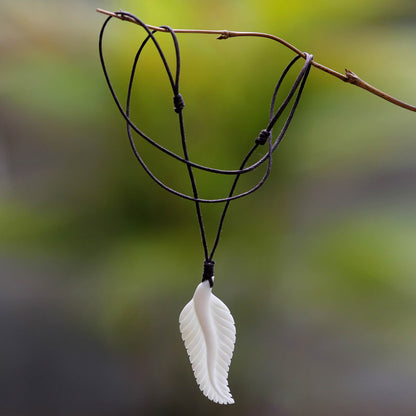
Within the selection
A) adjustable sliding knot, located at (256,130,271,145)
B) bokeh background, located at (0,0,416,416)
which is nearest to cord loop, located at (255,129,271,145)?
adjustable sliding knot, located at (256,130,271,145)

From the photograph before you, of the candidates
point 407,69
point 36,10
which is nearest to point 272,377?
point 407,69

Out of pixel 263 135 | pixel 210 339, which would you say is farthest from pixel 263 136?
pixel 210 339

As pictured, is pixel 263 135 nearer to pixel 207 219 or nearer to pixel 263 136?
pixel 263 136

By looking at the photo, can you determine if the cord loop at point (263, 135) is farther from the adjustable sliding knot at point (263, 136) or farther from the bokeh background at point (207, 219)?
the bokeh background at point (207, 219)

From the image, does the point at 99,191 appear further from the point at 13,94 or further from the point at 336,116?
the point at 336,116

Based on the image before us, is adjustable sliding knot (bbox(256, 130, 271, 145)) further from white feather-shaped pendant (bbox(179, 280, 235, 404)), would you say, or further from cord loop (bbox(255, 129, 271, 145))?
white feather-shaped pendant (bbox(179, 280, 235, 404))

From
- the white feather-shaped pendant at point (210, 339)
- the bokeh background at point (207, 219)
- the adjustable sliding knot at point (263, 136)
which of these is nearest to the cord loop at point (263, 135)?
the adjustable sliding knot at point (263, 136)
